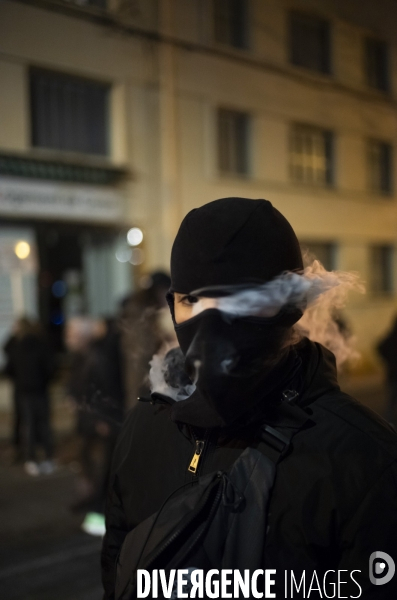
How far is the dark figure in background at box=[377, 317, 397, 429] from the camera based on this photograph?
766 centimetres

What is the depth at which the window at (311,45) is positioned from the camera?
38.5ft

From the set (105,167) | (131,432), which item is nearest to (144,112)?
(105,167)

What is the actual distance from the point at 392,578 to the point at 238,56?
1164 centimetres

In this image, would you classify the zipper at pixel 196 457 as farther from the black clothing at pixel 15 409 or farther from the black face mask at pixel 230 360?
the black clothing at pixel 15 409

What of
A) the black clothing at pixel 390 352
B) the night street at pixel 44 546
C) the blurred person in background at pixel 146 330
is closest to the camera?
the blurred person in background at pixel 146 330

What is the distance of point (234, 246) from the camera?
1200mm

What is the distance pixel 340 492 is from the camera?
1156 mm

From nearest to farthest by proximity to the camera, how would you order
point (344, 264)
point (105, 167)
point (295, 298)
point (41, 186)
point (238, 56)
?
1. point (295, 298)
2. point (41, 186)
3. point (105, 167)
4. point (238, 56)
5. point (344, 264)

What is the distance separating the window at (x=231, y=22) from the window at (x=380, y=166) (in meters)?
4.76

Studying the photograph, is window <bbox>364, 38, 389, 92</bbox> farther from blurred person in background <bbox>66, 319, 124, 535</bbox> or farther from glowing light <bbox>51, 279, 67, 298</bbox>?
blurred person in background <bbox>66, 319, 124, 535</bbox>

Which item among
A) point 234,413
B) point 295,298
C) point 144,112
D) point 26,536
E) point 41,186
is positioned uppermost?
point 144,112

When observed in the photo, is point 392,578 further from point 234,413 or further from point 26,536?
point 26,536

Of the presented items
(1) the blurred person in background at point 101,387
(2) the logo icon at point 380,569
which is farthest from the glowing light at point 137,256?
(2) the logo icon at point 380,569

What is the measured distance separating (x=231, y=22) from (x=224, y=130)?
80.8 inches
